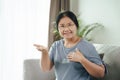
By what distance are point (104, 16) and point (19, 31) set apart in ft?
3.78

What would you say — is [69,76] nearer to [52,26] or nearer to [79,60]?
[79,60]

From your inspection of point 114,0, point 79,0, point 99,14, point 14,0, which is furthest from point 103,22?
point 14,0

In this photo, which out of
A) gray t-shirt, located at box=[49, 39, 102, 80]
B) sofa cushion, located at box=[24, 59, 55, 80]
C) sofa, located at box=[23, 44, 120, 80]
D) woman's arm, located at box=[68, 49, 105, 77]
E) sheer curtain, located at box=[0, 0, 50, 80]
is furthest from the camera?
sheer curtain, located at box=[0, 0, 50, 80]

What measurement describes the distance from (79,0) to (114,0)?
73cm

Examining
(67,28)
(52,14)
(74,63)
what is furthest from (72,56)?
(52,14)

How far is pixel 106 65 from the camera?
1903 mm

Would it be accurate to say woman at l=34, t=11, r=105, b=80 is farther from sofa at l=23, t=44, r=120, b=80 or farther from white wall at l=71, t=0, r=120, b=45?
white wall at l=71, t=0, r=120, b=45

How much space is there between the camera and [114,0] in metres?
2.83

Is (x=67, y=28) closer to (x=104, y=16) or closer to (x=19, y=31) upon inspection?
(x=104, y=16)

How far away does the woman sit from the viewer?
1666mm

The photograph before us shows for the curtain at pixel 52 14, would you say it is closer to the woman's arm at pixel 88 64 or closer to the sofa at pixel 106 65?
the sofa at pixel 106 65

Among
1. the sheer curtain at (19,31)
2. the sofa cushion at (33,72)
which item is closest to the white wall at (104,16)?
the sheer curtain at (19,31)

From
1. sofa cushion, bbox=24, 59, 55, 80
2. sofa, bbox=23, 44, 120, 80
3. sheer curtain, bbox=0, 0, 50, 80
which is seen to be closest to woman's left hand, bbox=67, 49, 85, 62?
sofa, bbox=23, 44, 120, 80

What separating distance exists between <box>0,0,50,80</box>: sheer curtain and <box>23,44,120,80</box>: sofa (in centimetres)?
106
